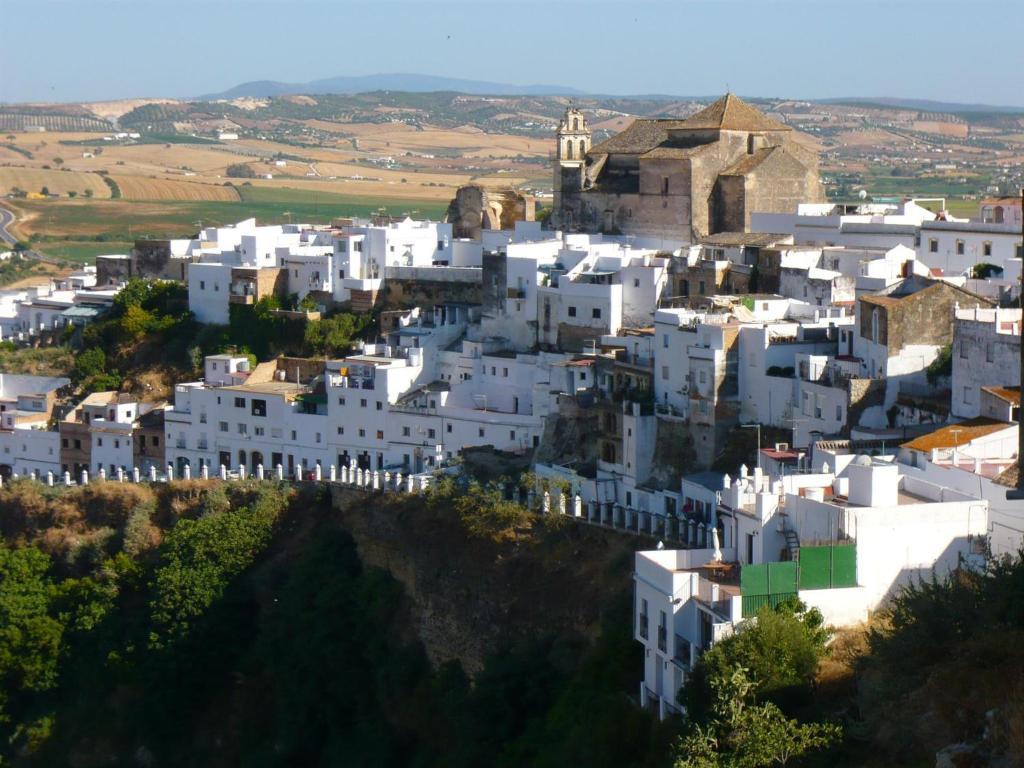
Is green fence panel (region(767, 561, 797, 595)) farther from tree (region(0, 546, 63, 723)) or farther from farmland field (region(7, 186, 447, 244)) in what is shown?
farmland field (region(7, 186, 447, 244))

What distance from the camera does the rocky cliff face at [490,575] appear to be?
3391 centimetres

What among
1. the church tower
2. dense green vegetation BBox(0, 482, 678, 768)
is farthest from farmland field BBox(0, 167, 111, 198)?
dense green vegetation BBox(0, 482, 678, 768)

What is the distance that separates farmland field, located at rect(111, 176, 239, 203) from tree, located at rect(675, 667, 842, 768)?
348 ft

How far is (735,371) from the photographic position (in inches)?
1410

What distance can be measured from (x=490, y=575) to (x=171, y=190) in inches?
4069

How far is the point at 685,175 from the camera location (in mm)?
47312

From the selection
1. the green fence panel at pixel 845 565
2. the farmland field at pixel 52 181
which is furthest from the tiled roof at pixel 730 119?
the farmland field at pixel 52 181

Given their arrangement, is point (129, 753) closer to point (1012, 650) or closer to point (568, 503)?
point (568, 503)

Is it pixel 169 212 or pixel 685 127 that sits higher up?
pixel 685 127

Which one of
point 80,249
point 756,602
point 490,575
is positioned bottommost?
point 80,249

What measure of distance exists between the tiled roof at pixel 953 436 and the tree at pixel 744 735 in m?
6.56

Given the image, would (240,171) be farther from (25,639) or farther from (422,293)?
(25,639)

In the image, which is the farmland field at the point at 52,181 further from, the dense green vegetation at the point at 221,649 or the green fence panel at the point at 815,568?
the green fence panel at the point at 815,568

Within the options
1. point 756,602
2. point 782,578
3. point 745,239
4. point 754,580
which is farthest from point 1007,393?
point 745,239
